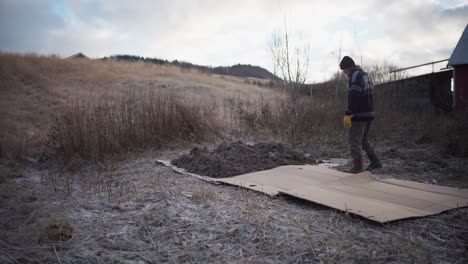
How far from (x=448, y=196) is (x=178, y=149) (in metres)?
6.04

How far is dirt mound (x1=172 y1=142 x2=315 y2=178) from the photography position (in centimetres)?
565

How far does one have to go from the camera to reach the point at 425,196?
3982 mm

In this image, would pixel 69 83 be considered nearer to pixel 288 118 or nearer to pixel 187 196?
pixel 288 118

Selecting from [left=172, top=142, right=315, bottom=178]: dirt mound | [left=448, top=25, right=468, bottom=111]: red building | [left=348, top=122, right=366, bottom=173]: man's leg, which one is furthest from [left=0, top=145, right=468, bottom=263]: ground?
[left=448, top=25, right=468, bottom=111]: red building

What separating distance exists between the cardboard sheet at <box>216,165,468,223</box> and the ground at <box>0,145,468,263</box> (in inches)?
4.2

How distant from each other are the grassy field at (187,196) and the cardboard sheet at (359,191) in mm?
127

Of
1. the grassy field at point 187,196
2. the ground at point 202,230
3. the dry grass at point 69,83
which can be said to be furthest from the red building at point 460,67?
the ground at point 202,230

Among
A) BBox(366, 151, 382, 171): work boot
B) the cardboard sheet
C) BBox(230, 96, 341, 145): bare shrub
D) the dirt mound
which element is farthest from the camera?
BBox(230, 96, 341, 145): bare shrub

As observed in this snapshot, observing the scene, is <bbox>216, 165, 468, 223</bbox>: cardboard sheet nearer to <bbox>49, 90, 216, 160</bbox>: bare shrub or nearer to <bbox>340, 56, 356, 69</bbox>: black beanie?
<bbox>340, 56, 356, 69</bbox>: black beanie

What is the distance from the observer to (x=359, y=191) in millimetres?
4211

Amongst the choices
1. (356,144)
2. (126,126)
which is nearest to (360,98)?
(356,144)

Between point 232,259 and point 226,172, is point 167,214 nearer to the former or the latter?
point 232,259

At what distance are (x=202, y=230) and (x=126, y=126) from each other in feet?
19.2

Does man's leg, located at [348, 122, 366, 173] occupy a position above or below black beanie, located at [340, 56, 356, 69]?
below
